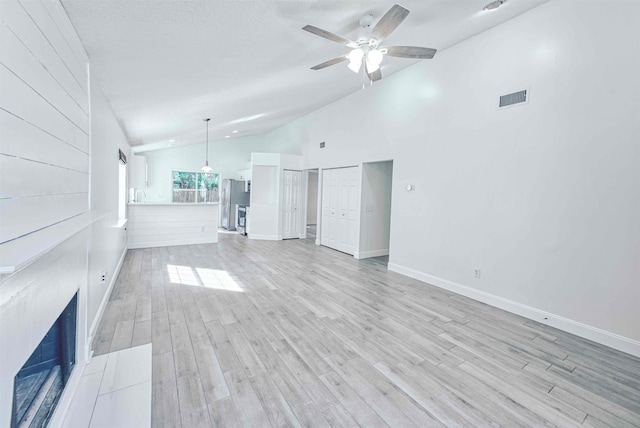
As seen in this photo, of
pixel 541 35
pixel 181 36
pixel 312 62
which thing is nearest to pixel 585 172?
pixel 541 35

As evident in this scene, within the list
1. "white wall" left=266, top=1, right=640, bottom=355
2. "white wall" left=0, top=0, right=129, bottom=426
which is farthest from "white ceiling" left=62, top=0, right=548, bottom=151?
"white wall" left=266, top=1, right=640, bottom=355

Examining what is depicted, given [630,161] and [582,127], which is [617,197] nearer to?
[630,161]

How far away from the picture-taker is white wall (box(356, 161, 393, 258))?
581 centimetres

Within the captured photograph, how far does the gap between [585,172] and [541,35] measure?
1619 mm

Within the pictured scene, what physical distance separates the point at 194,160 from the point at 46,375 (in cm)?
931

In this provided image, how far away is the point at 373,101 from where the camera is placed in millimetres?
5438

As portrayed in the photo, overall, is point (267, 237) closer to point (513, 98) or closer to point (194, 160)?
point (194, 160)

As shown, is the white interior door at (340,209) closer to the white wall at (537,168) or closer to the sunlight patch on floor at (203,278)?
the white wall at (537,168)

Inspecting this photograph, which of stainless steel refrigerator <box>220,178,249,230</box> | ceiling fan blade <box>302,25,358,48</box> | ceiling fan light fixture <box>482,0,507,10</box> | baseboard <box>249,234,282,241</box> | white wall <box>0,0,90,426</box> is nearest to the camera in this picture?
white wall <box>0,0,90,426</box>

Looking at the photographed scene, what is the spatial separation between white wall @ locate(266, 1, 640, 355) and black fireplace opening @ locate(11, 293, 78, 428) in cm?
419

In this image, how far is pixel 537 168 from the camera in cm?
317

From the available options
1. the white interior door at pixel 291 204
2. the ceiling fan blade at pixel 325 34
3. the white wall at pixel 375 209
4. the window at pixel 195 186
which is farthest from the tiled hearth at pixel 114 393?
the window at pixel 195 186

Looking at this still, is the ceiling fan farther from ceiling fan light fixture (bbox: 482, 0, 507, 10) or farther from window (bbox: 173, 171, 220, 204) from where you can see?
window (bbox: 173, 171, 220, 204)

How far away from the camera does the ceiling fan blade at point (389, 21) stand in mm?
2262
